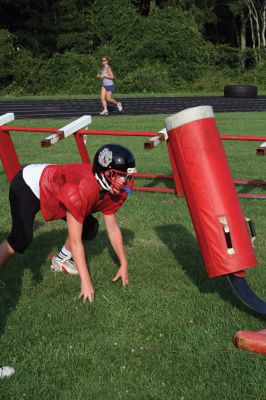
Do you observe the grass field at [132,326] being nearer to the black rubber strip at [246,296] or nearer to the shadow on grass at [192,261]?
the shadow on grass at [192,261]

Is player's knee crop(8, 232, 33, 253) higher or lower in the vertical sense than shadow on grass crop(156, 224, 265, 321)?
higher

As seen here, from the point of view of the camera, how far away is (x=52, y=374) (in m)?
3.42

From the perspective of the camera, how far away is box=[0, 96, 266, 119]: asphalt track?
21.0 m

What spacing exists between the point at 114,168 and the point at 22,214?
92cm

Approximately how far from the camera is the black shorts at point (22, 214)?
456cm

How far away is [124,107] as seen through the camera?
2359cm

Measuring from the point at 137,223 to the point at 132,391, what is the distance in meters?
3.72

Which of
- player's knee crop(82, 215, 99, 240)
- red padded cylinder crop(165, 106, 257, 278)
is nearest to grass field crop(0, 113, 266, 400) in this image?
player's knee crop(82, 215, 99, 240)

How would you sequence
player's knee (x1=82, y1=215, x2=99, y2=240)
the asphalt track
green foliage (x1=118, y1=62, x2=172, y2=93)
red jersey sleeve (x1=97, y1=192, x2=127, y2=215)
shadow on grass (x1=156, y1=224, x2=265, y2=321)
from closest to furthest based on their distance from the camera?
red jersey sleeve (x1=97, y1=192, x2=127, y2=215) → shadow on grass (x1=156, y1=224, x2=265, y2=321) → player's knee (x1=82, y1=215, x2=99, y2=240) → the asphalt track → green foliage (x1=118, y1=62, x2=172, y2=93)

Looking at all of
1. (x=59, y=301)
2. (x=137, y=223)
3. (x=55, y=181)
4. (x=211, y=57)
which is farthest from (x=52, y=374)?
(x=211, y=57)

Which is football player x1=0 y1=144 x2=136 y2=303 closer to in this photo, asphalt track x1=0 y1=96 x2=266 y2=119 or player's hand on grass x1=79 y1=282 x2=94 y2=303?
player's hand on grass x1=79 y1=282 x2=94 y2=303

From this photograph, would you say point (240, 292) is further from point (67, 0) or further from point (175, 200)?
point (67, 0)

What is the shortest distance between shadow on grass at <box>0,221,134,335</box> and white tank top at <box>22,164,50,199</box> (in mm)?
800

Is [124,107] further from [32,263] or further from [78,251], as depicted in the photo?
[78,251]
